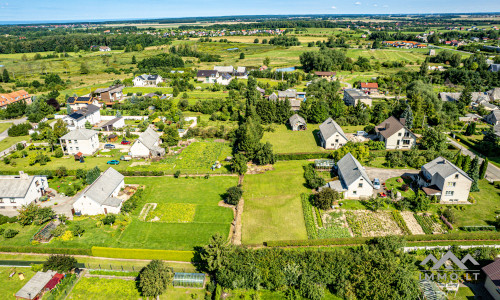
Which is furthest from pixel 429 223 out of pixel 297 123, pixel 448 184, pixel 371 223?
pixel 297 123

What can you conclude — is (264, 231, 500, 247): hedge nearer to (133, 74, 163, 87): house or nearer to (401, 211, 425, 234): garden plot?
(401, 211, 425, 234): garden plot

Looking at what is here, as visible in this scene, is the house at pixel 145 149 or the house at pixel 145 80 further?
the house at pixel 145 80

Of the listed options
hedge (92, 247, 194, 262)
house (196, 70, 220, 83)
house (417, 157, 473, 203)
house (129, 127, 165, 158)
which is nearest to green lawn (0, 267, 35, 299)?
hedge (92, 247, 194, 262)

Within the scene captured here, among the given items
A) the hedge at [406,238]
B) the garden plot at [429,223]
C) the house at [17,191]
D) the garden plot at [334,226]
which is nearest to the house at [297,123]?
the garden plot at [334,226]

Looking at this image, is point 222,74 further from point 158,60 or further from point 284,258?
point 284,258

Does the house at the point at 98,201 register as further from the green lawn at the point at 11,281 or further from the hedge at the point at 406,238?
the hedge at the point at 406,238

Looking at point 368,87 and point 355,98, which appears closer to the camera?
point 355,98

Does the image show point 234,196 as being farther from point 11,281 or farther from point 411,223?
point 11,281
